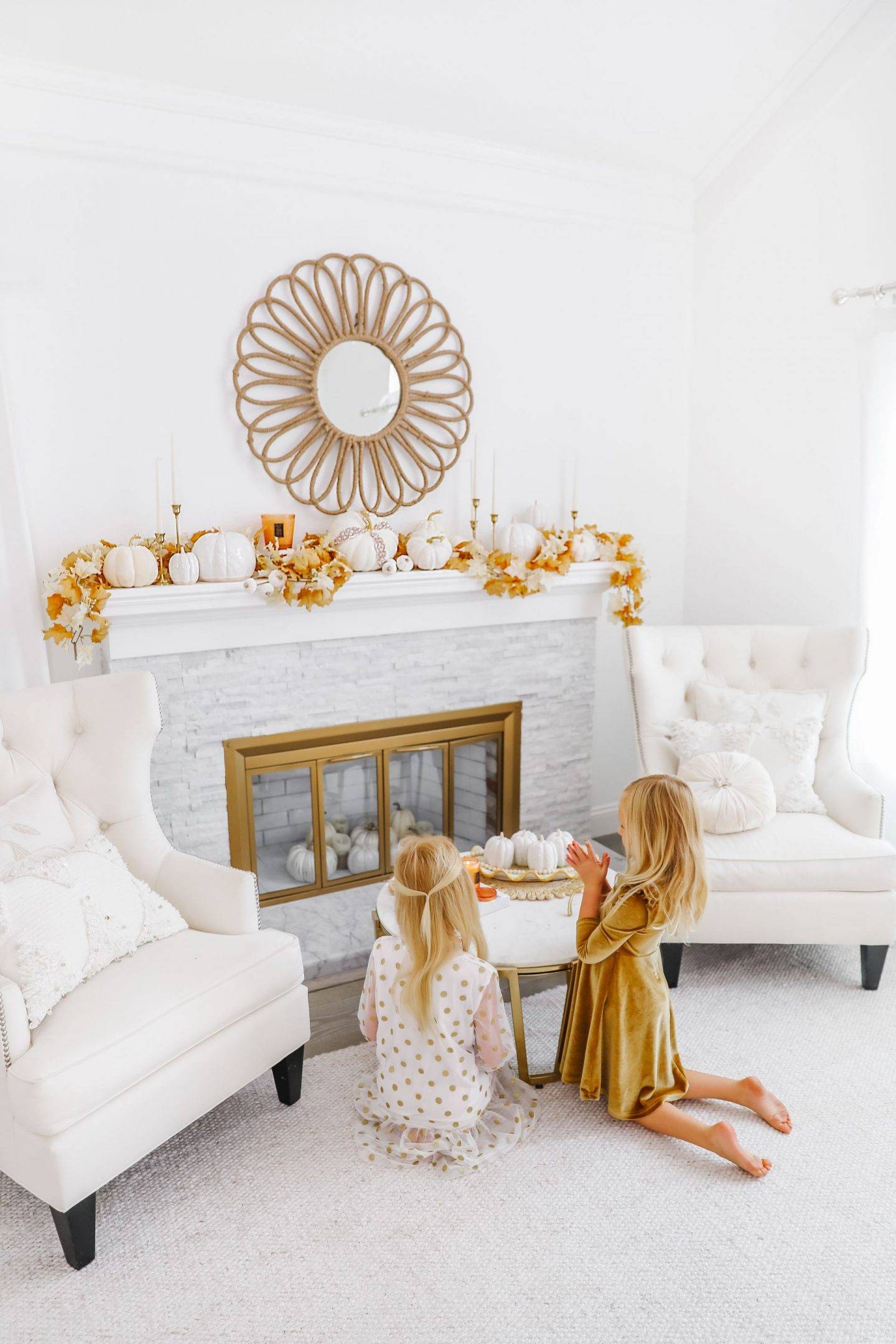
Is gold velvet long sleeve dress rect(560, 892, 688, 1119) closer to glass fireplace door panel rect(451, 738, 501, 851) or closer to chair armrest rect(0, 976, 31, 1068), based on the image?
chair armrest rect(0, 976, 31, 1068)

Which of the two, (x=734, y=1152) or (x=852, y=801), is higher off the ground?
(x=852, y=801)

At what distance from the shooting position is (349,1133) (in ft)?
6.79

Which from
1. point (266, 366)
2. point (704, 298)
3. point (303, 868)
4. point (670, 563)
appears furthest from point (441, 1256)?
point (704, 298)

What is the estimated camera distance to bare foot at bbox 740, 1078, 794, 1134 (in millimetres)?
2064

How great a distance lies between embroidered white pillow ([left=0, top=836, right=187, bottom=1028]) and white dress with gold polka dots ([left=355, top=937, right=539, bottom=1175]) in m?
0.53

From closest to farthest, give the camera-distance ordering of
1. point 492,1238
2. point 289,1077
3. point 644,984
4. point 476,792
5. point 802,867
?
point 492,1238
point 644,984
point 289,1077
point 802,867
point 476,792

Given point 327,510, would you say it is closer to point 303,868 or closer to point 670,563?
point 303,868

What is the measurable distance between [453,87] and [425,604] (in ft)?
5.21

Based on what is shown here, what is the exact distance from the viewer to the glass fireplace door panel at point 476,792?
3459 mm

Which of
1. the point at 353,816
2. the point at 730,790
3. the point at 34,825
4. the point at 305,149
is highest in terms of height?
the point at 305,149

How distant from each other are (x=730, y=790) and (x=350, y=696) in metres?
1.23

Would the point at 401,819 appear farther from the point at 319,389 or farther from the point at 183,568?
the point at 319,389

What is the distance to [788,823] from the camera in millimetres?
2723

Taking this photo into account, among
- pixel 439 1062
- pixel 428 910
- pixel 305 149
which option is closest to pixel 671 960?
pixel 439 1062
